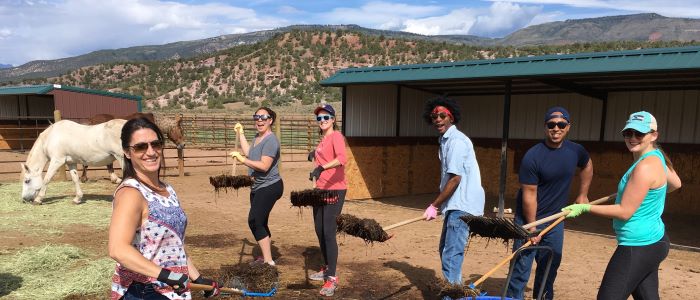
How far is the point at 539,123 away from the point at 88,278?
9450 mm

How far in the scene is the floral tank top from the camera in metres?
2.01

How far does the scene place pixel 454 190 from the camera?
142 inches

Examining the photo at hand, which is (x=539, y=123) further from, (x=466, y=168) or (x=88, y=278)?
(x=88, y=278)

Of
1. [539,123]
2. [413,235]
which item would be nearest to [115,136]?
[413,235]

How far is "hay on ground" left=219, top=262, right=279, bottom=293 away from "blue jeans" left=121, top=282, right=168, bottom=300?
3.92 ft

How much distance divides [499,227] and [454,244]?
58 centimetres

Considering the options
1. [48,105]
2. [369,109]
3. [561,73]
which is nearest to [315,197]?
[561,73]

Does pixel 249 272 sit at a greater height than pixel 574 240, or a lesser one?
greater

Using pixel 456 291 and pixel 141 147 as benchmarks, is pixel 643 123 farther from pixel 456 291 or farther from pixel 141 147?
pixel 141 147

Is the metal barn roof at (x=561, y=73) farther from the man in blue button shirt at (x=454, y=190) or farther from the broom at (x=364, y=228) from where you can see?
the broom at (x=364, y=228)

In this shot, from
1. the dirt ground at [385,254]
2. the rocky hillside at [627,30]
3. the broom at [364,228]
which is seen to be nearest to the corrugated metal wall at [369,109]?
the dirt ground at [385,254]

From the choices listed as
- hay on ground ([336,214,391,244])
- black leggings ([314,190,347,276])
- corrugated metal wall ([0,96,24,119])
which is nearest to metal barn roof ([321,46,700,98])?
black leggings ([314,190,347,276])

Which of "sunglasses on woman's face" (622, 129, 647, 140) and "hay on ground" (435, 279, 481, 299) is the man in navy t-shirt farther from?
"hay on ground" (435, 279, 481, 299)

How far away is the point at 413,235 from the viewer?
7.34m
